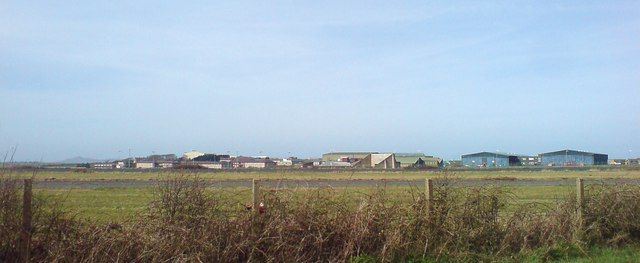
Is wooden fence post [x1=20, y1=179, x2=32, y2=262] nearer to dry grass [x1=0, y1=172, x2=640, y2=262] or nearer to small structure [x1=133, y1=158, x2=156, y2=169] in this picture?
dry grass [x1=0, y1=172, x2=640, y2=262]

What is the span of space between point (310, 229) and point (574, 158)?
174m

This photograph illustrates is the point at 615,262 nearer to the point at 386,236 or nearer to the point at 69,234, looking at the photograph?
the point at 386,236

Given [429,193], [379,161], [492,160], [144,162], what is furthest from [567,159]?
[429,193]

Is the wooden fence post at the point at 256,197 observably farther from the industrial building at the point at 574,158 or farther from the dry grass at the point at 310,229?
the industrial building at the point at 574,158

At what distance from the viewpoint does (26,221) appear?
8.98 m

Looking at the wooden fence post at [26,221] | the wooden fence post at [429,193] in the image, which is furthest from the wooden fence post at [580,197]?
the wooden fence post at [26,221]

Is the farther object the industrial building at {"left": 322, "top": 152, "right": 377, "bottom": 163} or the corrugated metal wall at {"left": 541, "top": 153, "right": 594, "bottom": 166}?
the industrial building at {"left": 322, "top": 152, "right": 377, "bottom": 163}

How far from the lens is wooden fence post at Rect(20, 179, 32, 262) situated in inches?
349

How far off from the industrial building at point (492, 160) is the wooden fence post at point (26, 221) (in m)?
157

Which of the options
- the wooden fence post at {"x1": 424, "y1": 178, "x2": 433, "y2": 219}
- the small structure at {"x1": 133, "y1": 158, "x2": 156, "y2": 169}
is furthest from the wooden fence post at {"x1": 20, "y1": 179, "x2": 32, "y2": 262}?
the small structure at {"x1": 133, "y1": 158, "x2": 156, "y2": 169}

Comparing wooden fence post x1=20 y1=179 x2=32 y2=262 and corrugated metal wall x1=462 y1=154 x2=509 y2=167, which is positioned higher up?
corrugated metal wall x1=462 y1=154 x2=509 y2=167

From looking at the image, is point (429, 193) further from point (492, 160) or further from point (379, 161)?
point (492, 160)

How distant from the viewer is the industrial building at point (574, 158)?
167 metres

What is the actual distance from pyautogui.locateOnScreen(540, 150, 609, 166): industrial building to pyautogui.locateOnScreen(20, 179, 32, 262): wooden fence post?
167784 millimetres
